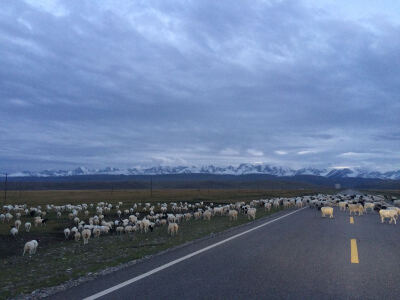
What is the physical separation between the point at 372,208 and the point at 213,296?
3329cm

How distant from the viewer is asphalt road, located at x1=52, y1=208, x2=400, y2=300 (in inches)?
257

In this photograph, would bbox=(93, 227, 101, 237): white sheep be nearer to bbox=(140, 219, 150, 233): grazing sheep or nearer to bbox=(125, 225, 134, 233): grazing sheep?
bbox=(125, 225, 134, 233): grazing sheep

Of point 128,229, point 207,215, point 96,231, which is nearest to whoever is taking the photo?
point 96,231

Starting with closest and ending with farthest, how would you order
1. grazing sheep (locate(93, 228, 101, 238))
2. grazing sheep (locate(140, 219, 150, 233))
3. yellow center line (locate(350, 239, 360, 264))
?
yellow center line (locate(350, 239, 360, 264)) < grazing sheep (locate(140, 219, 150, 233)) < grazing sheep (locate(93, 228, 101, 238))

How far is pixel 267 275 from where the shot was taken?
7867mm

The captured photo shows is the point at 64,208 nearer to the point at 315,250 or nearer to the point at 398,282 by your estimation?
the point at 315,250

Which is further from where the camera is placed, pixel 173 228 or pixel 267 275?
pixel 173 228

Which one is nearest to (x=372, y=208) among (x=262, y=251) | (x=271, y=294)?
(x=262, y=251)

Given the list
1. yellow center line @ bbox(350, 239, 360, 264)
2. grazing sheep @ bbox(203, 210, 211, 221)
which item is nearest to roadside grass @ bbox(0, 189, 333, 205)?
grazing sheep @ bbox(203, 210, 211, 221)

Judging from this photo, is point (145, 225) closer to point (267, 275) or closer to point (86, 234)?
point (86, 234)

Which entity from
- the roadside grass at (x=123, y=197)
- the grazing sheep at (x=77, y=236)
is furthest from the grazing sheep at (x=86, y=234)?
the roadside grass at (x=123, y=197)

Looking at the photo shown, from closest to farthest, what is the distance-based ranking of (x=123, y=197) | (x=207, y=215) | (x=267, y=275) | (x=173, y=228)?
(x=267, y=275), (x=173, y=228), (x=207, y=215), (x=123, y=197)

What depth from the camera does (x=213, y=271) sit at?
8336 millimetres

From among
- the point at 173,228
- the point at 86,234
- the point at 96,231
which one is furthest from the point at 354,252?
the point at 96,231
